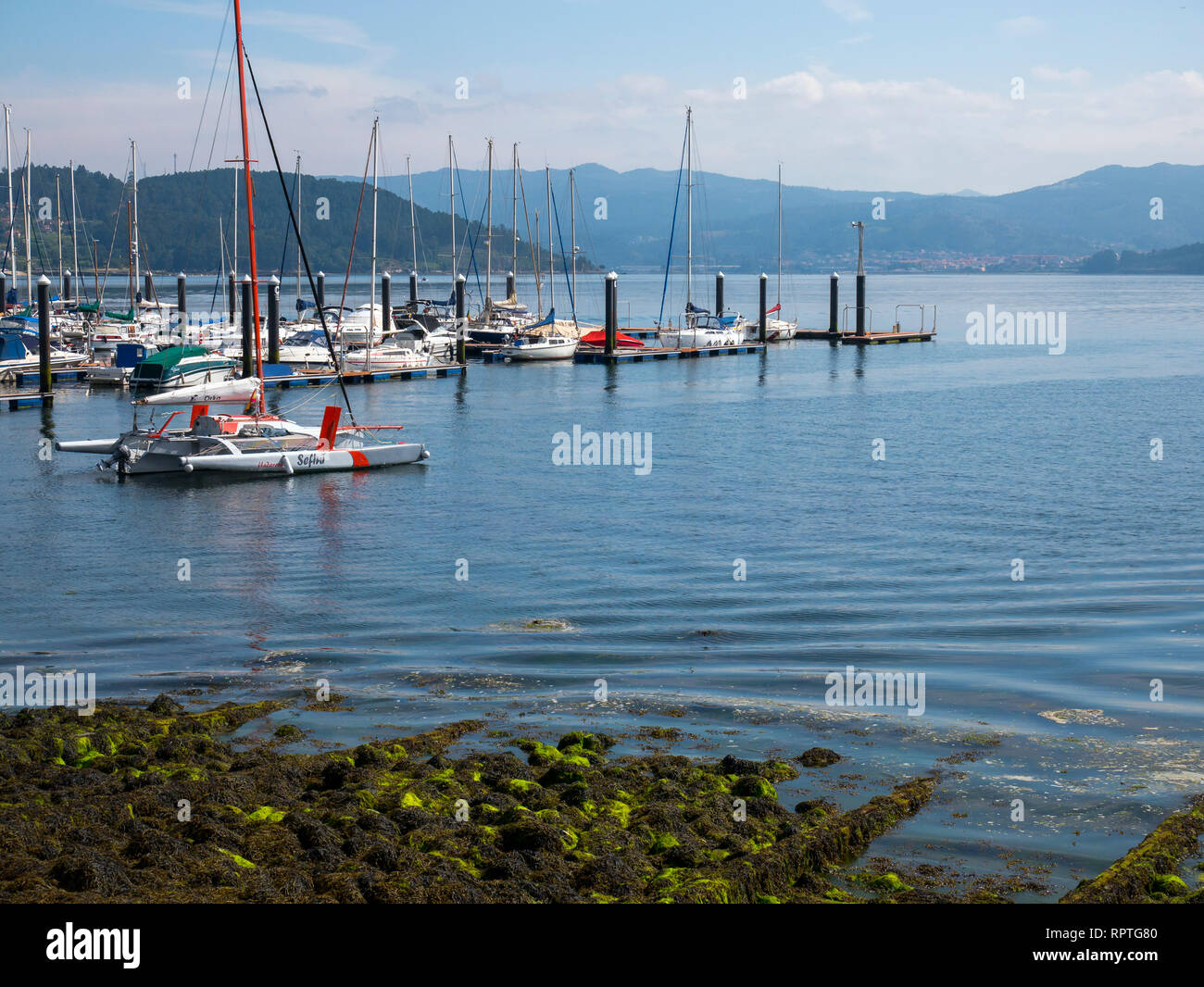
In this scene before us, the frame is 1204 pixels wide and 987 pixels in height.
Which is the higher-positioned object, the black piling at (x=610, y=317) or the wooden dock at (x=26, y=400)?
the black piling at (x=610, y=317)

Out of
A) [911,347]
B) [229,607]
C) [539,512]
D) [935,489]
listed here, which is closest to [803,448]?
[935,489]

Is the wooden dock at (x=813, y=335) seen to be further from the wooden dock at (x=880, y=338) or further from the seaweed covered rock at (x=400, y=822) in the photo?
the seaweed covered rock at (x=400, y=822)

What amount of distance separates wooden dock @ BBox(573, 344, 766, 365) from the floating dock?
33.4ft

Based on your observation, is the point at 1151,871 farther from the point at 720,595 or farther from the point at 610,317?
the point at 610,317

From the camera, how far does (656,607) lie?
21.8 meters

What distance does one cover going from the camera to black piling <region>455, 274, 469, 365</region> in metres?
67.6

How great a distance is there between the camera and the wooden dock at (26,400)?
51.3 m

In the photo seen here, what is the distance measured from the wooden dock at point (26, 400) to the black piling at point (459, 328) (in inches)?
855

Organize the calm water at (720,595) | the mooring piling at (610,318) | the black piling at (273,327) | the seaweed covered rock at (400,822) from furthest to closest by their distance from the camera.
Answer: the mooring piling at (610,318), the black piling at (273,327), the calm water at (720,595), the seaweed covered rock at (400,822)

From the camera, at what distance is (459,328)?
73688mm

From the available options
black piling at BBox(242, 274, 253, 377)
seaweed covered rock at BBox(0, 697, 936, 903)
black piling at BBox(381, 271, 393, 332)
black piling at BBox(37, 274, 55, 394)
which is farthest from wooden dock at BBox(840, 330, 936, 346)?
seaweed covered rock at BBox(0, 697, 936, 903)

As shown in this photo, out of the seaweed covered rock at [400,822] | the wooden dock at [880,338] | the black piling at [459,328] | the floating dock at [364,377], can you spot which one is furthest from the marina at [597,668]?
the wooden dock at [880,338]
